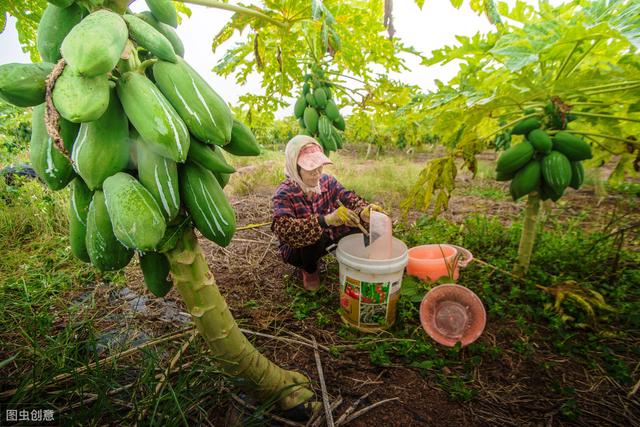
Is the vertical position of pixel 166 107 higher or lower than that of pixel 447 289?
higher

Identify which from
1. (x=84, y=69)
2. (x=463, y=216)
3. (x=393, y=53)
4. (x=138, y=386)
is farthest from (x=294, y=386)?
(x=463, y=216)

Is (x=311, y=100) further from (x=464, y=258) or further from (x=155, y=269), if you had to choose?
(x=155, y=269)

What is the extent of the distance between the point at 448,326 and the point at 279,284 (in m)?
1.14

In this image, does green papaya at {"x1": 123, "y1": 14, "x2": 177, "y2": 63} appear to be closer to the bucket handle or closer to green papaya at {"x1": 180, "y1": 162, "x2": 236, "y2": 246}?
green papaya at {"x1": 180, "y1": 162, "x2": 236, "y2": 246}

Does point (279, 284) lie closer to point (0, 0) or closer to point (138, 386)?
point (138, 386)

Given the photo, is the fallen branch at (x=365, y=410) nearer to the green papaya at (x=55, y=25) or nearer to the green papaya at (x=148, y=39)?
the green papaya at (x=148, y=39)

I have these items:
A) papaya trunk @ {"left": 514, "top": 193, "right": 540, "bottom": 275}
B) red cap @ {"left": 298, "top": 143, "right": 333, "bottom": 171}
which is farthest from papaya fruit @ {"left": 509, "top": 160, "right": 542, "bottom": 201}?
red cap @ {"left": 298, "top": 143, "right": 333, "bottom": 171}

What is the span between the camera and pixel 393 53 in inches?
108

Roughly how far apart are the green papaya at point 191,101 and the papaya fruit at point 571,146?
1.92 m

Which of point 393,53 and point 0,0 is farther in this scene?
point 393,53

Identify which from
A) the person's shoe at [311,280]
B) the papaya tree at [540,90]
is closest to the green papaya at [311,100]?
the papaya tree at [540,90]

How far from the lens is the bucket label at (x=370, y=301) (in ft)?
5.56

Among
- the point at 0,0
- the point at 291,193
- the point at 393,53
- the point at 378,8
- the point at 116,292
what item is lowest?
the point at 116,292

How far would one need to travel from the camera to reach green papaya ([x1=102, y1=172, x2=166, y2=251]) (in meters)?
0.62
